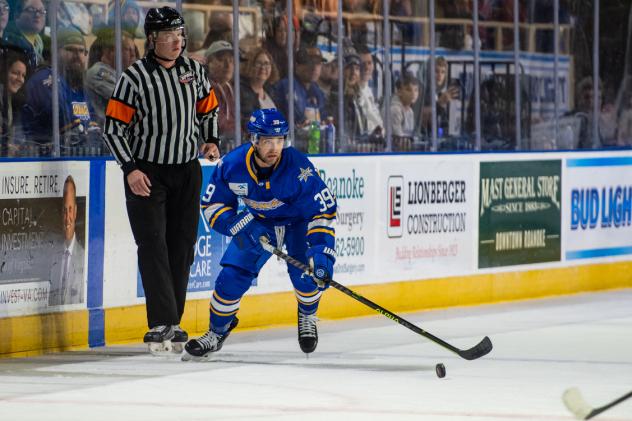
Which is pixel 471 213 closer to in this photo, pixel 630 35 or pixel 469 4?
pixel 469 4

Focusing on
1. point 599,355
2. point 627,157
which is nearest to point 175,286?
point 599,355

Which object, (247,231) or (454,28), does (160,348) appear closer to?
(247,231)

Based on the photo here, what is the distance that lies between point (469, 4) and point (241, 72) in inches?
95.6

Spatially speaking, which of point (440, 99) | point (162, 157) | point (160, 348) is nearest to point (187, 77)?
point (162, 157)

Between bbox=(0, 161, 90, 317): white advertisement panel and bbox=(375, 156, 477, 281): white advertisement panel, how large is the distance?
2652mm

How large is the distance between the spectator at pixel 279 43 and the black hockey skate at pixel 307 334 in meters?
2.40

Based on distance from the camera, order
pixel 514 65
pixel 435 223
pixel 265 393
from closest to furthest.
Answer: pixel 265 393 < pixel 435 223 < pixel 514 65

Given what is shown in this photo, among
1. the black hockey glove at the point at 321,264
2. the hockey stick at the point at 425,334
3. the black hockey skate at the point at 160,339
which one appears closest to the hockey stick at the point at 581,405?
the hockey stick at the point at 425,334

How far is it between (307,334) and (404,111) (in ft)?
11.0

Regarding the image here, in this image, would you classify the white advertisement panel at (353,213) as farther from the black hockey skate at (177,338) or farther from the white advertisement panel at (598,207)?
the white advertisement panel at (598,207)

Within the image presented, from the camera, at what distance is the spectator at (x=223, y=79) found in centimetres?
999

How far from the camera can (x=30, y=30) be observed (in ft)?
28.8

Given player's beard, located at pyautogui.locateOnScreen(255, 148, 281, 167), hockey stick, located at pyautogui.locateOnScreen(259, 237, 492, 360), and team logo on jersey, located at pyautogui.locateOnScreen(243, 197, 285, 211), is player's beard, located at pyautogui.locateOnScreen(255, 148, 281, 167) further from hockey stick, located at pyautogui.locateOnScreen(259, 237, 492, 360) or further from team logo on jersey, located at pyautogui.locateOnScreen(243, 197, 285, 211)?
hockey stick, located at pyautogui.locateOnScreen(259, 237, 492, 360)

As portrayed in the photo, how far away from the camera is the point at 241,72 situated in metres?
10.2
